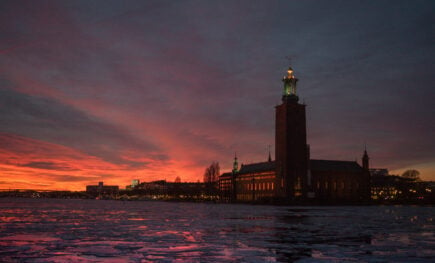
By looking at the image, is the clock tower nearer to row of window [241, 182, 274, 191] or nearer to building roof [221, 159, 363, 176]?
row of window [241, 182, 274, 191]

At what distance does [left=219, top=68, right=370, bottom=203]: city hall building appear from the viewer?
15288 centimetres

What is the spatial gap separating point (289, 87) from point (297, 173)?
3099cm

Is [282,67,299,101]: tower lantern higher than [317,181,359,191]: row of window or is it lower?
higher

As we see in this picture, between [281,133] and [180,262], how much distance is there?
143 meters

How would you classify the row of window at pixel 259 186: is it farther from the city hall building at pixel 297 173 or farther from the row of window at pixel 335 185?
the row of window at pixel 335 185

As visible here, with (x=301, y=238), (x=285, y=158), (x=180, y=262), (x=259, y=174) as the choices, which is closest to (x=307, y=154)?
(x=285, y=158)

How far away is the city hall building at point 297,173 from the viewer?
153 meters

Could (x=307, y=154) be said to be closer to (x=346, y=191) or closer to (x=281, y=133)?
(x=281, y=133)

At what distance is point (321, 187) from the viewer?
554 ft

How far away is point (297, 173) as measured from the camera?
153m

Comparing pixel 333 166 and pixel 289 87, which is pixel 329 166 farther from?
pixel 289 87

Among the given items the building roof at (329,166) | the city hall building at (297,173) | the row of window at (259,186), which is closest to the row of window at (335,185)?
the city hall building at (297,173)

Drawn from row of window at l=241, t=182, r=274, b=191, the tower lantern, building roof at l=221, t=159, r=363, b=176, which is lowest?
row of window at l=241, t=182, r=274, b=191

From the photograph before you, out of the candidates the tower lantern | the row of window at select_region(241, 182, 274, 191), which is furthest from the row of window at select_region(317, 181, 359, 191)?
the tower lantern
